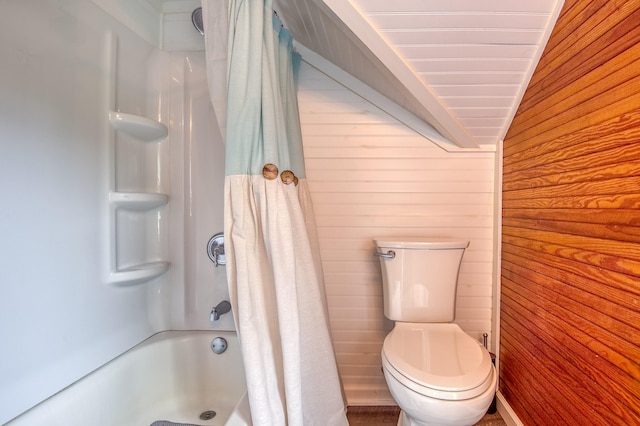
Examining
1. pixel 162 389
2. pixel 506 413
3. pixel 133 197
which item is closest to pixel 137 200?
pixel 133 197

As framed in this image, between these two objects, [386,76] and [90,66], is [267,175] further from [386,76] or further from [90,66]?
[90,66]

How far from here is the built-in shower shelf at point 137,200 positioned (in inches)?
48.1

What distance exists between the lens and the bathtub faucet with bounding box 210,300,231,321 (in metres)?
1.32

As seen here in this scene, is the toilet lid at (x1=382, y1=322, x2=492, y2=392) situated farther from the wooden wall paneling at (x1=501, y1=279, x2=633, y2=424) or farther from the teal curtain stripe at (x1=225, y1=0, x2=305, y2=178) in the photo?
the teal curtain stripe at (x1=225, y1=0, x2=305, y2=178)

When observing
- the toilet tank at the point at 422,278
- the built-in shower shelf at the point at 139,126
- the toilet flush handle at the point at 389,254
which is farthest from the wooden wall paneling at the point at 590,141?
the built-in shower shelf at the point at 139,126

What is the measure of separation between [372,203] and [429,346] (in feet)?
2.43

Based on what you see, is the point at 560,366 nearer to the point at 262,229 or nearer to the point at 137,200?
the point at 262,229

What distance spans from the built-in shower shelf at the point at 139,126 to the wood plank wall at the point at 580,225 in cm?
170

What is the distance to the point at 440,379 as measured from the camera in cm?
95

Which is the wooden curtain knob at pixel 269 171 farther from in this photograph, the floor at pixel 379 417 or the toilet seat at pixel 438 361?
the floor at pixel 379 417

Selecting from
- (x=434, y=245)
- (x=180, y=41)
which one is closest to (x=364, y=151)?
(x=434, y=245)

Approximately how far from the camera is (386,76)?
4.18 ft

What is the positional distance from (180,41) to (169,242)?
42.6 inches

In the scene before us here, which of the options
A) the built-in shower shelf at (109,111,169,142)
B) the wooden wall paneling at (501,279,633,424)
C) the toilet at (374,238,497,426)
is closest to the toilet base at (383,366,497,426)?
the toilet at (374,238,497,426)
